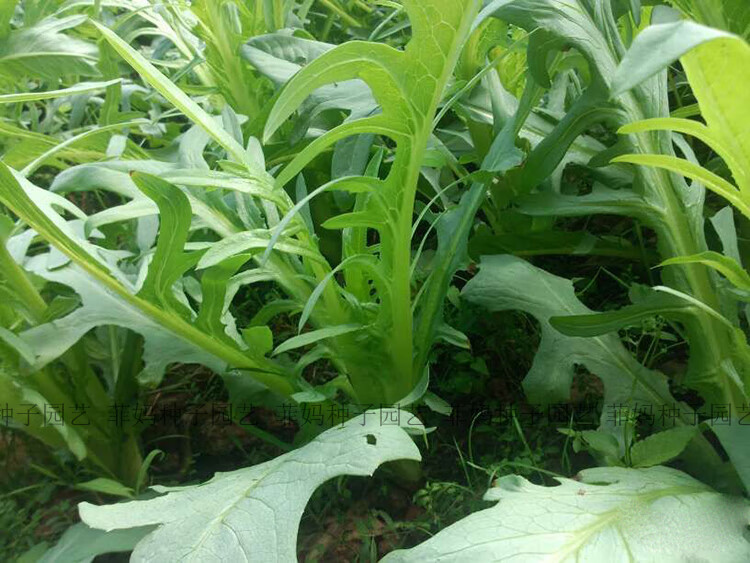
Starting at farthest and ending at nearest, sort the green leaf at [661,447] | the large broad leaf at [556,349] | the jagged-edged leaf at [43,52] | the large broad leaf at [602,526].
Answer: the jagged-edged leaf at [43,52], the large broad leaf at [556,349], the green leaf at [661,447], the large broad leaf at [602,526]

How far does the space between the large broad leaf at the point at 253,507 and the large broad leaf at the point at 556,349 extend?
215 mm

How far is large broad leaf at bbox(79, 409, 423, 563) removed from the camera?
0.53 m

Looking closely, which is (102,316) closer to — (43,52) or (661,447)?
(43,52)

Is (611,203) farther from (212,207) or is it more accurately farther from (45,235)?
(45,235)

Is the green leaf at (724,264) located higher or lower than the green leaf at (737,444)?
higher

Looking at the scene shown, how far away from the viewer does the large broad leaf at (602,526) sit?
514 millimetres

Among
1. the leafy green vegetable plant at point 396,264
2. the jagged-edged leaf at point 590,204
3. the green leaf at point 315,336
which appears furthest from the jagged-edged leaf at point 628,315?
the green leaf at point 315,336

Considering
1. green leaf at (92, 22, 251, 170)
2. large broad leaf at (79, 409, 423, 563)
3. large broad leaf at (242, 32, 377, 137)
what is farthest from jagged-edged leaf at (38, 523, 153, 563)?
large broad leaf at (242, 32, 377, 137)

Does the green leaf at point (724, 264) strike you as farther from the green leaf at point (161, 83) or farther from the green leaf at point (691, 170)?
the green leaf at point (161, 83)

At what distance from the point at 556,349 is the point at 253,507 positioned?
0.38 metres

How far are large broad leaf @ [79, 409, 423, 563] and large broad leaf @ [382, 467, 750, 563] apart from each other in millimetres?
79

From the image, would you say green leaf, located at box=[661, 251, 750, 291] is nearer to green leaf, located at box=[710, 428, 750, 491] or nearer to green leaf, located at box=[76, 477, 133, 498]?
green leaf, located at box=[710, 428, 750, 491]

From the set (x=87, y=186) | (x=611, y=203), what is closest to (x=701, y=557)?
(x=611, y=203)

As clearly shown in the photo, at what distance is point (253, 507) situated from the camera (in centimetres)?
56
